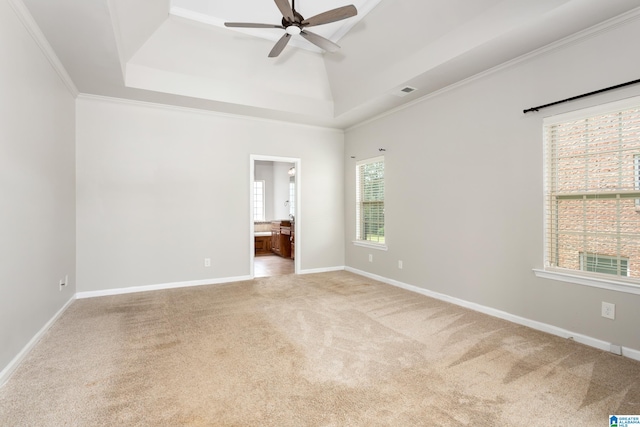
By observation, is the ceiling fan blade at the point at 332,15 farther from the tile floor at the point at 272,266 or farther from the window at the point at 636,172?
the tile floor at the point at 272,266

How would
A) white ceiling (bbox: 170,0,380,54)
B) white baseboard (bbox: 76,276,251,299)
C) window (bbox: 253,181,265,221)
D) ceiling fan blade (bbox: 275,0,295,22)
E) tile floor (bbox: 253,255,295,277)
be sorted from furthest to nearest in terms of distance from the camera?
window (bbox: 253,181,265,221) → tile floor (bbox: 253,255,295,277) → white baseboard (bbox: 76,276,251,299) → white ceiling (bbox: 170,0,380,54) → ceiling fan blade (bbox: 275,0,295,22)

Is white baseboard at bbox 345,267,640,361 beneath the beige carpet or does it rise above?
above

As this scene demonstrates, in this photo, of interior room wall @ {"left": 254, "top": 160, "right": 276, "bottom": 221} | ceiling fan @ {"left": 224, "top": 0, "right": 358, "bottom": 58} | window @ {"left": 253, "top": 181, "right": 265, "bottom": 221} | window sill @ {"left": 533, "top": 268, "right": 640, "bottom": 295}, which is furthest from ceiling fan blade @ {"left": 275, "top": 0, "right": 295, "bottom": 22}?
window @ {"left": 253, "top": 181, "right": 265, "bottom": 221}

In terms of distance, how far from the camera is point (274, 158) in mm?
5504

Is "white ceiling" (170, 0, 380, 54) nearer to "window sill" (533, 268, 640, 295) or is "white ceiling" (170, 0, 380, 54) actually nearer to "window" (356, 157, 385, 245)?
"window" (356, 157, 385, 245)

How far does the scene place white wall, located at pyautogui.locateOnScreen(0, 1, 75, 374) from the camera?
7.34 feet

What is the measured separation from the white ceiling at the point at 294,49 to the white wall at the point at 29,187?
0.40 m

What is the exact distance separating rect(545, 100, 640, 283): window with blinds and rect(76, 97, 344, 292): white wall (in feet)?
12.7

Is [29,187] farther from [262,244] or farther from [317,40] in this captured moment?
[262,244]

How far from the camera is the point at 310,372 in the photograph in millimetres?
2250

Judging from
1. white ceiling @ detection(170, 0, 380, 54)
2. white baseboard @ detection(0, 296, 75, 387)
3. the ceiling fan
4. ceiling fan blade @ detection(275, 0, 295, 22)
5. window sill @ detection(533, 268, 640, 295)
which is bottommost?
white baseboard @ detection(0, 296, 75, 387)

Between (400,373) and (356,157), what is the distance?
4.25 metres

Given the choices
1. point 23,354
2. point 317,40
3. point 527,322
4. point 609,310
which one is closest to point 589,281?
point 609,310

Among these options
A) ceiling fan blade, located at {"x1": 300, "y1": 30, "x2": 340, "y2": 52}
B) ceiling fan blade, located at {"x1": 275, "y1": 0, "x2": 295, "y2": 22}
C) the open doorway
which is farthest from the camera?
the open doorway
